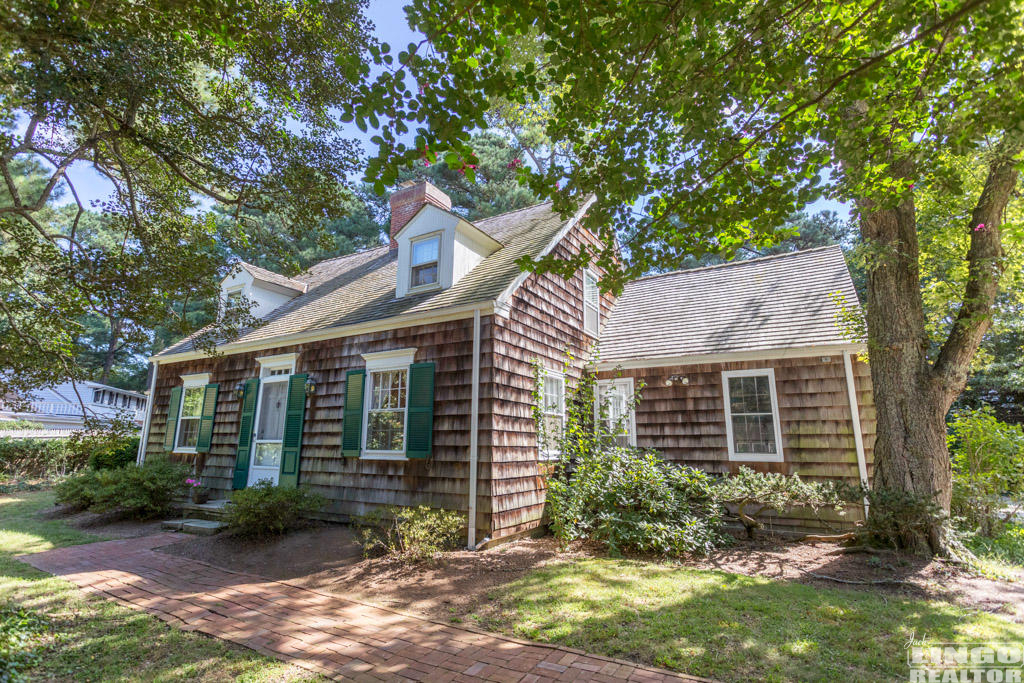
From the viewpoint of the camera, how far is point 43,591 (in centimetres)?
540

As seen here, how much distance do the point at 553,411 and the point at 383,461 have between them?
125 inches

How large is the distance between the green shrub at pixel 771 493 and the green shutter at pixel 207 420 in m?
10.6

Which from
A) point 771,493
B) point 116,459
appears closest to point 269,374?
point 116,459

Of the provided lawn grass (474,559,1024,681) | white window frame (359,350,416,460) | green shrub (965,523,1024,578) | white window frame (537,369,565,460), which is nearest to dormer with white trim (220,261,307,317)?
white window frame (359,350,416,460)

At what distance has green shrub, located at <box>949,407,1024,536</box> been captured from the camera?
7522mm

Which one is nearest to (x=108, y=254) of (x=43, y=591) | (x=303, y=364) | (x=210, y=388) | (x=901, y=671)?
(x=43, y=591)

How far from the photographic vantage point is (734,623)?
14.1ft

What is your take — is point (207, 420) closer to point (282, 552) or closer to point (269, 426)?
point (269, 426)

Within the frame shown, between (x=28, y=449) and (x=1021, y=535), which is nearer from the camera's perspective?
(x=1021, y=535)

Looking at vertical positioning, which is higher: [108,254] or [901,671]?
[108,254]

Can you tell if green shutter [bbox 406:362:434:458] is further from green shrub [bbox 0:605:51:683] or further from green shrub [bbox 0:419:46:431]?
green shrub [bbox 0:419:46:431]

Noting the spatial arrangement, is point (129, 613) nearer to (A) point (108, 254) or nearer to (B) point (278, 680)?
(B) point (278, 680)

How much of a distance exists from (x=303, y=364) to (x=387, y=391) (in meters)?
2.42

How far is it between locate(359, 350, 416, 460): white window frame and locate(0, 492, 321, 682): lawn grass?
3772 mm
